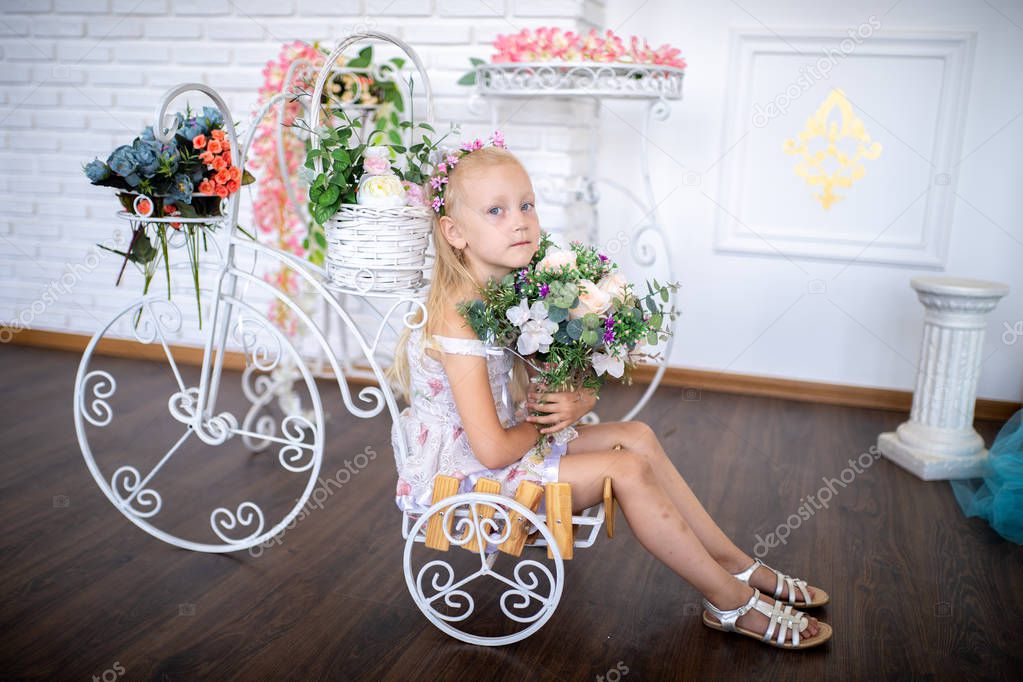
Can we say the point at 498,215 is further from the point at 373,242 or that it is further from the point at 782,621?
the point at 782,621

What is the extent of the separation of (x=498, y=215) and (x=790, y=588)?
999mm

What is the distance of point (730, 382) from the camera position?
3389 millimetres

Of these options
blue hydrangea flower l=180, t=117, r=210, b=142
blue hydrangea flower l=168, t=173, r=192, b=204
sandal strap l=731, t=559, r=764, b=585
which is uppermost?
→ blue hydrangea flower l=180, t=117, r=210, b=142

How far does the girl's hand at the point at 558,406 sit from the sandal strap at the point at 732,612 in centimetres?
47

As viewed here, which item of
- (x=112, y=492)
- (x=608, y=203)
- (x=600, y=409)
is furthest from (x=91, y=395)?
(x=608, y=203)

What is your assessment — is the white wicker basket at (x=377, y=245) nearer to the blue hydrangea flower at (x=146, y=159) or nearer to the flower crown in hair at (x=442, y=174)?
the flower crown in hair at (x=442, y=174)

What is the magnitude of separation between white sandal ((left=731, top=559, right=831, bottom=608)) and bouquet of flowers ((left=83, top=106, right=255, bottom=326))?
127 cm

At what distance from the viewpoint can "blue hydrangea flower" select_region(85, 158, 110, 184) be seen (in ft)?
5.65

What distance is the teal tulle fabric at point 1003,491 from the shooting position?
7.13 ft

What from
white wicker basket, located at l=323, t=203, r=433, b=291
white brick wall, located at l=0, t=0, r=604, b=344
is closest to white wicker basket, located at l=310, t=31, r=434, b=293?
white wicker basket, located at l=323, t=203, r=433, b=291

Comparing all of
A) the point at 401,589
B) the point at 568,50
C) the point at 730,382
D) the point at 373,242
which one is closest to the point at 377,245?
the point at 373,242

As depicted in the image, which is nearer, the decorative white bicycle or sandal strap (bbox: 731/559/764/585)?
the decorative white bicycle

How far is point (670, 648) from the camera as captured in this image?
1.72 m

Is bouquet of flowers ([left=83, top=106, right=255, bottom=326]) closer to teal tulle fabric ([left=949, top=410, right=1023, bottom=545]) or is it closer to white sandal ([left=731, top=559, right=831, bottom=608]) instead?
white sandal ([left=731, top=559, right=831, bottom=608])
